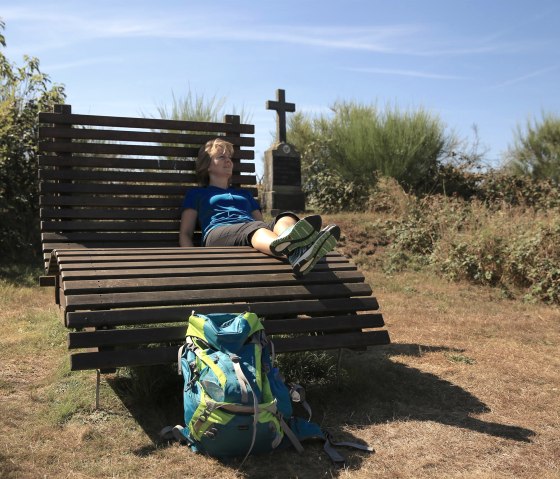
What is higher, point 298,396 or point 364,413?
point 298,396

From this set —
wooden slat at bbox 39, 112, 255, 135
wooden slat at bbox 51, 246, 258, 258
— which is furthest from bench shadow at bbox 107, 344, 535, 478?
wooden slat at bbox 39, 112, 255, 135

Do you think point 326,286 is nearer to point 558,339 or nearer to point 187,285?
point 187,285

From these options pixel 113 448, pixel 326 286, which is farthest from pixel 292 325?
pixel 113 448

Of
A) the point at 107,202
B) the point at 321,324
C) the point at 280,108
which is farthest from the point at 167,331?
the point at 280,108

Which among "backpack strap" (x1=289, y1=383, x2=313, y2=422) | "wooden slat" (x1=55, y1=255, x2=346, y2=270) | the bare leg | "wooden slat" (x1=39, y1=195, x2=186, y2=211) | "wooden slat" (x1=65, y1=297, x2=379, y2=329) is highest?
"wooden slat" (x1=39, y1=195, x2=186, y2=211)

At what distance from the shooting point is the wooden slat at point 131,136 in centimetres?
535

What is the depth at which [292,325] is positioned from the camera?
147 inches

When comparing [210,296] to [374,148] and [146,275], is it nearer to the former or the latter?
[146,275]

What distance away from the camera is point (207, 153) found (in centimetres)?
547

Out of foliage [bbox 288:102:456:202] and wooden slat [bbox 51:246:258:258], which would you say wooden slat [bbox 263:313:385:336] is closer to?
wooden slat [bbox 51:246:258:258]

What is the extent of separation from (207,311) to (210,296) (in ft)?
0.33

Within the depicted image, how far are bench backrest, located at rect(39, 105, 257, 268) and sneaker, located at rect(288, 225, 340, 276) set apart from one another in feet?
6.03

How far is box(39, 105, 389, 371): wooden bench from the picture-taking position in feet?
11.0

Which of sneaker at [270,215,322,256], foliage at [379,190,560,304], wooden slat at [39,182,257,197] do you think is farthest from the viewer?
foliage at [379,190,560,304]
